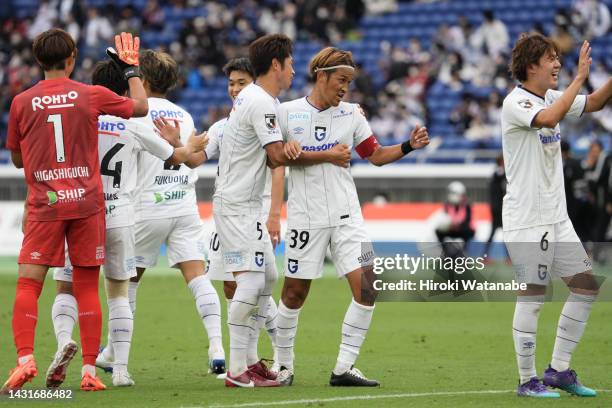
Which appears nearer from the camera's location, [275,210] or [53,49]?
[53,49]

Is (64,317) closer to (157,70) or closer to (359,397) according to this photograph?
(157,70)

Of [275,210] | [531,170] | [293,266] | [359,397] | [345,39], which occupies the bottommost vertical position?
[359,397]

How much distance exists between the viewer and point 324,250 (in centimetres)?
895

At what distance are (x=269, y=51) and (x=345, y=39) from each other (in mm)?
23104

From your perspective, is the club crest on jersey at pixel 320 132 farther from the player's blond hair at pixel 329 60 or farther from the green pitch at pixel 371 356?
the green pitch at pixel 371 356

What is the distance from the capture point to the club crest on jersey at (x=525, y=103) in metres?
8.19

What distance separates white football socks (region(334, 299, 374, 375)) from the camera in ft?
29.0

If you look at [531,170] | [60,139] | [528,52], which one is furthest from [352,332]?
[60,139]

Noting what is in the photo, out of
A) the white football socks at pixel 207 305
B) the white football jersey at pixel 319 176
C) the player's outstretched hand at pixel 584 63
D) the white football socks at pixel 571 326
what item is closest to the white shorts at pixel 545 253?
the white football socks at pixel 571 326

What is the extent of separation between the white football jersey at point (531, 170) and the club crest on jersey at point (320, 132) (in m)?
1.36

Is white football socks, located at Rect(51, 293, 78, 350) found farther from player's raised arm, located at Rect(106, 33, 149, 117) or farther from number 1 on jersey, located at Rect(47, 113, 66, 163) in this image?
player's raised arm, located at Rect(106, 33, 149, 117)

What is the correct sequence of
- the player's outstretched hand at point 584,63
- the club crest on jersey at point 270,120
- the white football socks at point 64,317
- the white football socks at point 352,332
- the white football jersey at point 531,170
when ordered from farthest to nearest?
the white football socks at point 64,317
the white football socks at point 352,332
the club crest on jersey at point 270,120
the white football jersey at point 531,170
the player's outstretched hand at point 584,63

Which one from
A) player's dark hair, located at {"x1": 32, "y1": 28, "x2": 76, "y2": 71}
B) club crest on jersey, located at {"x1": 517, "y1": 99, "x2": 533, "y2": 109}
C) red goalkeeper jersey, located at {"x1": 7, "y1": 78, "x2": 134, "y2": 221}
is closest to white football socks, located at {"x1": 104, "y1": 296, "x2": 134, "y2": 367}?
red goalkeeper jersey, located at {"x1": 7, "y1": 78, "x2": 134, "y2": 221}

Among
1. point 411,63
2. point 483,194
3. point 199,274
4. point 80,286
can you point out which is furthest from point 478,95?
point 80,286
